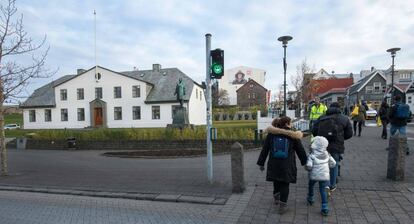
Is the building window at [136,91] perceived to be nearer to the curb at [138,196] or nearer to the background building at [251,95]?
the curb at [138,196]

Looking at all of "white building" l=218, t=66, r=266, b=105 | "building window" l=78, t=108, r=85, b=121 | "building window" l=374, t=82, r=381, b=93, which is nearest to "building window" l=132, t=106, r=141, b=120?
"building window" l=78, t=108, r=85, b=121

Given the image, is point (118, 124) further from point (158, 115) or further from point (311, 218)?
point (311, 218)

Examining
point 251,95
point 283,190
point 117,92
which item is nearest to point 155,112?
point 117,92

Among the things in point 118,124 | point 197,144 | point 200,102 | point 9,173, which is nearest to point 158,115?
point 118,124

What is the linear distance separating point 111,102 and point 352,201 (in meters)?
37.9

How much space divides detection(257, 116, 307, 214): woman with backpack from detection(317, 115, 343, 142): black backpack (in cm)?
114

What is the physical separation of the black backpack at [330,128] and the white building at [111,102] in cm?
3256

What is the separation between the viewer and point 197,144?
16500 millimetres

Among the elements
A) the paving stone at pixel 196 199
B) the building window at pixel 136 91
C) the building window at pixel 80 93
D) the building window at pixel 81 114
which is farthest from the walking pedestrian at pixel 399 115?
the building window at pixel 80 93

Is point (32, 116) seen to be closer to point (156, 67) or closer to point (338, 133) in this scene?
point (156, 67)

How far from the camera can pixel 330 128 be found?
6.51m

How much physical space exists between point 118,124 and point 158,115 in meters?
5.32

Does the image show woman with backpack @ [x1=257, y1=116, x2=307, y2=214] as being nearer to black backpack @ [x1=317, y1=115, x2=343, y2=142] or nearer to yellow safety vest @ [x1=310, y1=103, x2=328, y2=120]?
black backpack @ [x1=317, y1=115, x2=343, y2=142]

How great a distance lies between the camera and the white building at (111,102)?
39.8 m
